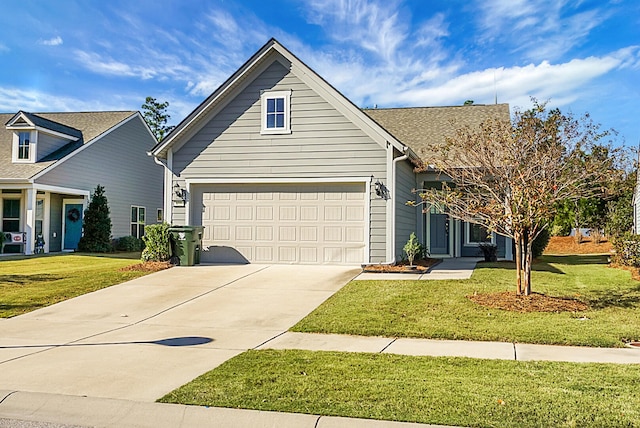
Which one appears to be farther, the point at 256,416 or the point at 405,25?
the point at 405,25

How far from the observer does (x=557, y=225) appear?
31.7 metres

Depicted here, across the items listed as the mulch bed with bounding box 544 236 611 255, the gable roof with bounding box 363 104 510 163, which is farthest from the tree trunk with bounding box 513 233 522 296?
the mulch bed with bounding box 544 236 611 255

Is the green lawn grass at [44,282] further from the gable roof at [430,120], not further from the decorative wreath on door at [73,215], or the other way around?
the gable roof at [430,120]

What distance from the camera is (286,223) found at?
15.3 m

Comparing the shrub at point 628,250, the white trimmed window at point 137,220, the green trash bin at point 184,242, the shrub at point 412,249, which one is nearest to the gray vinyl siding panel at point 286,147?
the shrub at point 412,249

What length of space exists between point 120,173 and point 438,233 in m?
16.2

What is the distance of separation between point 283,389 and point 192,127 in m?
12.0

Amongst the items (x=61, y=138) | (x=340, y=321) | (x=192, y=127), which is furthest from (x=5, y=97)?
(x=340, y=321)

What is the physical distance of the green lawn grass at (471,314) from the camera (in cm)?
769

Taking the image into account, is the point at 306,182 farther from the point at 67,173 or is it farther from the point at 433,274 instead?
the point at 67,173

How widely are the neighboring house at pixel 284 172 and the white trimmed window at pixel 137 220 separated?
490 inches

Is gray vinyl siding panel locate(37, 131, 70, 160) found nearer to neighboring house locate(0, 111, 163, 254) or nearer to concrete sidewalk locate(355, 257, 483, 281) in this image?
neighboring house locate(0, 111, 163, 254)

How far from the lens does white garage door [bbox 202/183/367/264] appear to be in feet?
49.1

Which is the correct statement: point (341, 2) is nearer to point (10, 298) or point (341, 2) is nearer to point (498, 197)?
point (498, 197)
